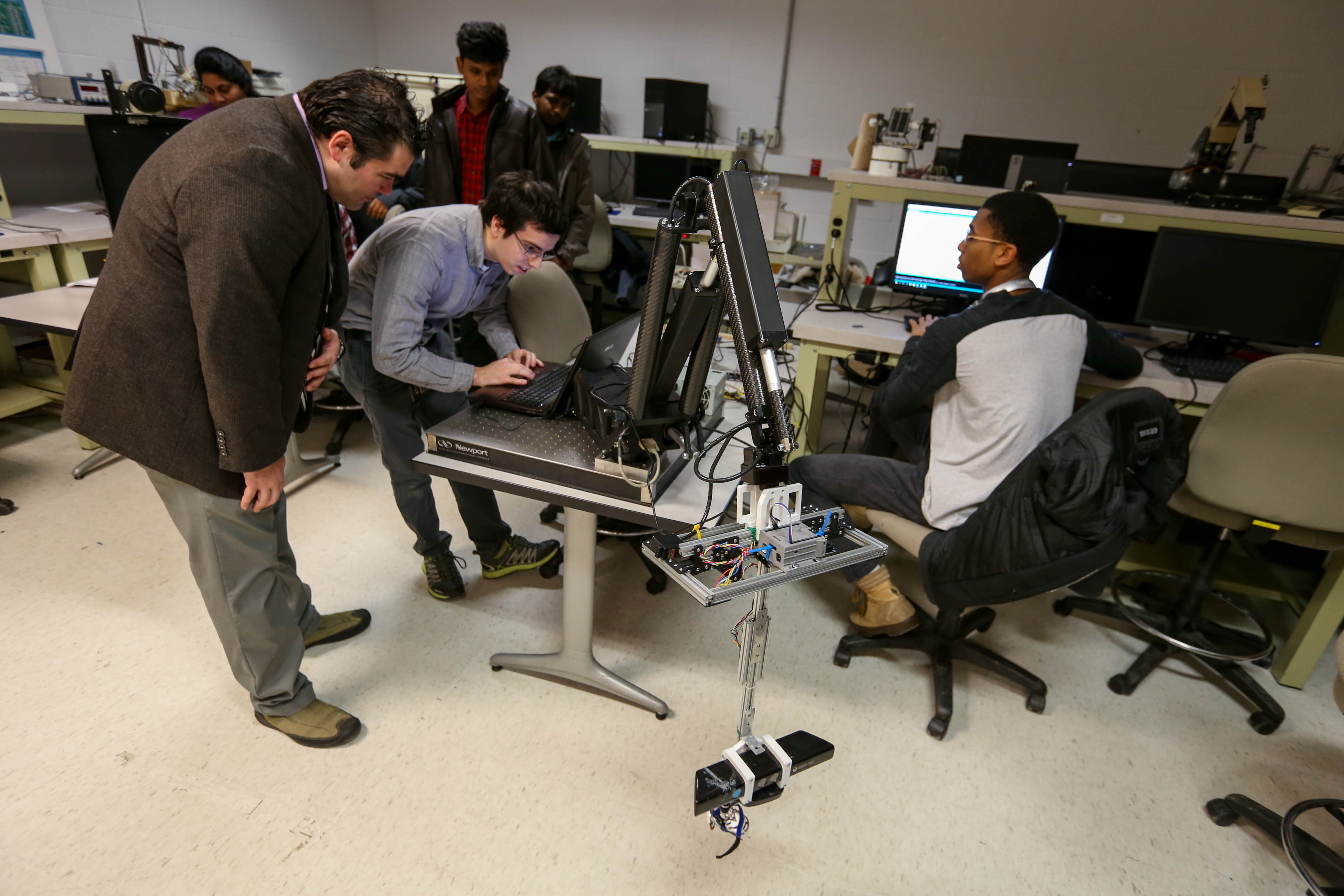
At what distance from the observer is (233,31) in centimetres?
391

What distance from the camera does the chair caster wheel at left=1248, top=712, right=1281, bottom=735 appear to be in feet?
5.87

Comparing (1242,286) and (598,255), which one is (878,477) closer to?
(1242,286)

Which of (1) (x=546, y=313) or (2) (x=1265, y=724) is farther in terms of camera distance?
(1) (x=546, y=313)

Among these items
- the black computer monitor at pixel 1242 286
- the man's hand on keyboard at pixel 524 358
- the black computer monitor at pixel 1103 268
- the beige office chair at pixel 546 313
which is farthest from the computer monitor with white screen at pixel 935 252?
the man's hand on keyboard at pixel 524 358

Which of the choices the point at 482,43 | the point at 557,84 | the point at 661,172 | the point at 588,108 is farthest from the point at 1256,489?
the point at 588,108

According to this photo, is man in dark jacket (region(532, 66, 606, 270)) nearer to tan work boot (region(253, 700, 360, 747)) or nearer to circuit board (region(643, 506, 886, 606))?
tan work boot (region(253, 700, 360, 747))

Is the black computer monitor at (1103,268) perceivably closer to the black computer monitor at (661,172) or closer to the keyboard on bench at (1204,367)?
the keyboard on bench at (1204,367)

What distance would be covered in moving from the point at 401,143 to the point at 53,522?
204 centimetres

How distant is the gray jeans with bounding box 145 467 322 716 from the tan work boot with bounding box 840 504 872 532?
4.35 feet

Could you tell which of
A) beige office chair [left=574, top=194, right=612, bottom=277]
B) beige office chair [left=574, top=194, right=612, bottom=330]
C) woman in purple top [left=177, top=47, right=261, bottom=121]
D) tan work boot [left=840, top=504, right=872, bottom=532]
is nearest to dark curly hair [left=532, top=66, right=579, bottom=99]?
beige office chair [left=574, top=194, right=612, bottom=330]

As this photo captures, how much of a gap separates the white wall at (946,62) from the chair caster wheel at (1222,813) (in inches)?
152

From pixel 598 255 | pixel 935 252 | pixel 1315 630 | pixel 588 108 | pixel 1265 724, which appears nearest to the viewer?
pixel 1265 724

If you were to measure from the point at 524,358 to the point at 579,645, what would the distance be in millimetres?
732

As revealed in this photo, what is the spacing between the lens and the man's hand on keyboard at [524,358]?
5.45 feet
